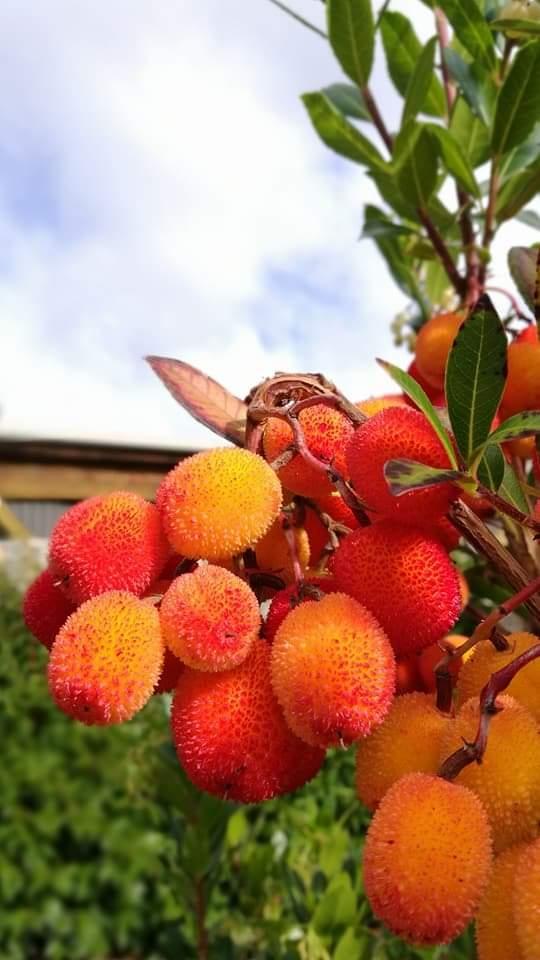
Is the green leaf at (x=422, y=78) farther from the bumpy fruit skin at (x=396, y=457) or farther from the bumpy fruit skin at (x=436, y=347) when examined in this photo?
the bumpy fruit skin at (x=396, y=457)

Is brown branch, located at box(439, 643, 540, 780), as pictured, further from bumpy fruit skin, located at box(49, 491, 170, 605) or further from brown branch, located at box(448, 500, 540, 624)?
bumpy fruit skin, located at box(49, 491, 170, 605)

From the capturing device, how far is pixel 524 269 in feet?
2.29

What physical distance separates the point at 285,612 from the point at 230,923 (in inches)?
33.4

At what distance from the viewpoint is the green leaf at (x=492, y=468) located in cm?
46

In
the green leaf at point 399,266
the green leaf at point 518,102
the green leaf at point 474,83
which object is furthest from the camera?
the green leaf at point 399,266

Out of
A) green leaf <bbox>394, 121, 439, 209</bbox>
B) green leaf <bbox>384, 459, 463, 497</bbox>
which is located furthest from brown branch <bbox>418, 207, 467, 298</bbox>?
green leaf <bbox>384, 459, 463, 497</bbox>

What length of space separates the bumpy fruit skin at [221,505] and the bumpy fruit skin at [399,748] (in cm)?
11

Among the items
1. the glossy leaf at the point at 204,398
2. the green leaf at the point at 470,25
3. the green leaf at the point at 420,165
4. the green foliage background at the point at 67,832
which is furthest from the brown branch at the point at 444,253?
the green foliage background at the point at 67,832

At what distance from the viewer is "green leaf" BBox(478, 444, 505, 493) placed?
0.46m

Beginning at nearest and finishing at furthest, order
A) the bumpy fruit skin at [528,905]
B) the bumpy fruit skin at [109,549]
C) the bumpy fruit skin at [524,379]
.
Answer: the bumpy fruit skin at [528,905] → the bumpy fruit skin at [109,549] → the bumpy fruit skin at [524,379]

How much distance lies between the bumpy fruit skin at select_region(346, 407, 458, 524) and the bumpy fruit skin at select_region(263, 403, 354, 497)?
0.04 m

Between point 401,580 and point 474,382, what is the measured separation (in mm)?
Answer: 100

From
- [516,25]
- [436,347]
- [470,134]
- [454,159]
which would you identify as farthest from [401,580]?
[470,134]

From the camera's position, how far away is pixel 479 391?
17.7 inches
